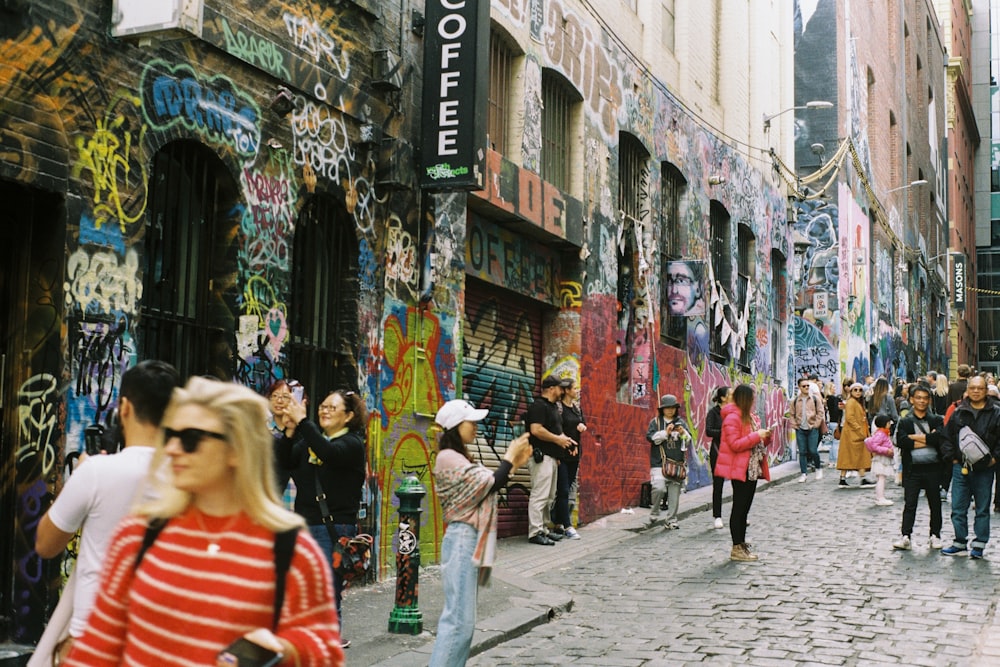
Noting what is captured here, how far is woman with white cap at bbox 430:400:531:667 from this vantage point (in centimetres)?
627

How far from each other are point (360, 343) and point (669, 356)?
9.41 meters

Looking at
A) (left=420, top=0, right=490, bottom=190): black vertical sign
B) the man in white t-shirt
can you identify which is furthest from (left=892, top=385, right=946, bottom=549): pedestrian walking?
the man in white t-shirt

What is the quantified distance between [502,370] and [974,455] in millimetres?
5565

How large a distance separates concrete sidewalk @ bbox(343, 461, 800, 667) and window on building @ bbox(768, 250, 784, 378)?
42.1 feet

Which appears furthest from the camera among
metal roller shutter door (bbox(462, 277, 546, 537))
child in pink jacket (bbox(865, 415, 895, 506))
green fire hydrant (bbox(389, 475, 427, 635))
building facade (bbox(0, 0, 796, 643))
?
child in pink jacket (bbox(865, 415, 895, 506))

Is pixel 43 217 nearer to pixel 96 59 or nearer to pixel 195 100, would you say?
pixel 96 59

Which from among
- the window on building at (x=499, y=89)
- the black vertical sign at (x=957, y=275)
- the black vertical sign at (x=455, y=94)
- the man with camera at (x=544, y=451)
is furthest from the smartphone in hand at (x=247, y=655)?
the black vertical sign at (x=957, y=275)

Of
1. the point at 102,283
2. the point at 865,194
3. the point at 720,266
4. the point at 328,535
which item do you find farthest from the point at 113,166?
the point at 865,194

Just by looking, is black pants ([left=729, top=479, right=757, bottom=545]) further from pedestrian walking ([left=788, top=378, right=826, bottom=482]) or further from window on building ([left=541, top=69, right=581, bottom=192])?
pedestrian walking ([left=788, top=378, right=826, bottom=482])

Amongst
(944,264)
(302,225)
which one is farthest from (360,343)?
(944,264)

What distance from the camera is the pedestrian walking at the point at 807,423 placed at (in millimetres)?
19281

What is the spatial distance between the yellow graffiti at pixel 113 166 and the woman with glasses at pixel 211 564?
195 inches

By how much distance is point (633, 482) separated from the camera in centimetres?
1734

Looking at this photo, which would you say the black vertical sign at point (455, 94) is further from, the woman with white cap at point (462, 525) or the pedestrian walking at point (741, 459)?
the woman with white cap at point (462, 525)
